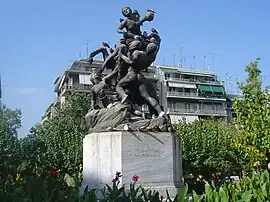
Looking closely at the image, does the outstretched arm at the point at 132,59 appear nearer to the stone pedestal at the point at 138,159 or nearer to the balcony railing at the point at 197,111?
the stone pedestal at the point at 138,159

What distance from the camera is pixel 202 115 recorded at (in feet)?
234

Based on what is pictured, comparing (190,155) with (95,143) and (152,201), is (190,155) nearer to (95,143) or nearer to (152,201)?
(95,143)

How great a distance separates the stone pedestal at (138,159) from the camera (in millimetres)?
8148

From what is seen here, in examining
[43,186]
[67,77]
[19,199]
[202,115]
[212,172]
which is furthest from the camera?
[202,115]

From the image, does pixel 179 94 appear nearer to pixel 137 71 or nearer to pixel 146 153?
pixel 137 71

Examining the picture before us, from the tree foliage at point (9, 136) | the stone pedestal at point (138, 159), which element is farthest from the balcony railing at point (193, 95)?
the stone pedestal at point (138, 159)

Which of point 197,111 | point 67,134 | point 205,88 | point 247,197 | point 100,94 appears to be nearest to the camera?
point 247,197

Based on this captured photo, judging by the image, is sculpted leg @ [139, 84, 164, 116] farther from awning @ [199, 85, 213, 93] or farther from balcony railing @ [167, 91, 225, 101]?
awning @ [199, 85, 213, 93]

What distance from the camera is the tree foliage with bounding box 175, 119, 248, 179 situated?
23.5m

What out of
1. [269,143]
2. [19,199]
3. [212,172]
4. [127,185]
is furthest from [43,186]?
[212,172]

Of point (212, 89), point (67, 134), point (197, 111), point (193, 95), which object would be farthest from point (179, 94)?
point (67, 134)

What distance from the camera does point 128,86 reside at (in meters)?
9.45

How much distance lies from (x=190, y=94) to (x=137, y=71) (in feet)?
206

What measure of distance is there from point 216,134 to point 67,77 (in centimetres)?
3348
